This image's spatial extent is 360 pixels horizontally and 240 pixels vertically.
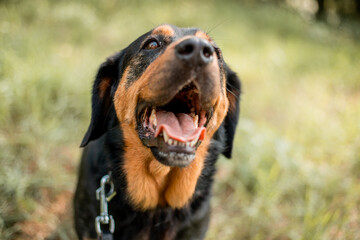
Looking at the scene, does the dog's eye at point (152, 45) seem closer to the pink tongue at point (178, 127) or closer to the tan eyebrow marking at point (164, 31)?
the tan eyebrow marking at point (164, 31)

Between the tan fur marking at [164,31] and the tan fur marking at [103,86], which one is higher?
the tan fur marking at [164,31]

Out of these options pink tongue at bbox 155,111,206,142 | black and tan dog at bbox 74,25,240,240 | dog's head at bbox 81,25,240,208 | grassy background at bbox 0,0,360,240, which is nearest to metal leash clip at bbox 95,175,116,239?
black and tan dog at bbox 74,25,240,240

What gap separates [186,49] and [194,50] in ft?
0.16

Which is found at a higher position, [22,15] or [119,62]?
[119,62]

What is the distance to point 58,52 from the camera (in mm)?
4832

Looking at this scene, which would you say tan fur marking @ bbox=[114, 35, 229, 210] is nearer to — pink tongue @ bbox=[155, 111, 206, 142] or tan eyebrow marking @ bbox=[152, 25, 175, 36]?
pink tongue @ bbox=[155, 111, 206, 142]

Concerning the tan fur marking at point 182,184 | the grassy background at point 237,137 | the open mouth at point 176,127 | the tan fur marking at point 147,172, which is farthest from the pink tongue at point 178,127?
the grassy background at point 237,137

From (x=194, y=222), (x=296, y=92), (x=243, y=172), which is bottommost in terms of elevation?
(x=296, y=92)

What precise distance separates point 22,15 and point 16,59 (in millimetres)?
1997

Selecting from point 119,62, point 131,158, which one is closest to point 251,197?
point 131,158

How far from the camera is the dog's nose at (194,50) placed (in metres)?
1.59

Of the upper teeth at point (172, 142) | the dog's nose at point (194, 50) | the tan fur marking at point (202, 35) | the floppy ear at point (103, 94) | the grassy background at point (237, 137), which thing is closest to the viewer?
the dog's nose at point (194, 50)

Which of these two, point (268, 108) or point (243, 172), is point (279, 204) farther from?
point (268, 108)

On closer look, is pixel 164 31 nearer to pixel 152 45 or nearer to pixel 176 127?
pixel 152 45
